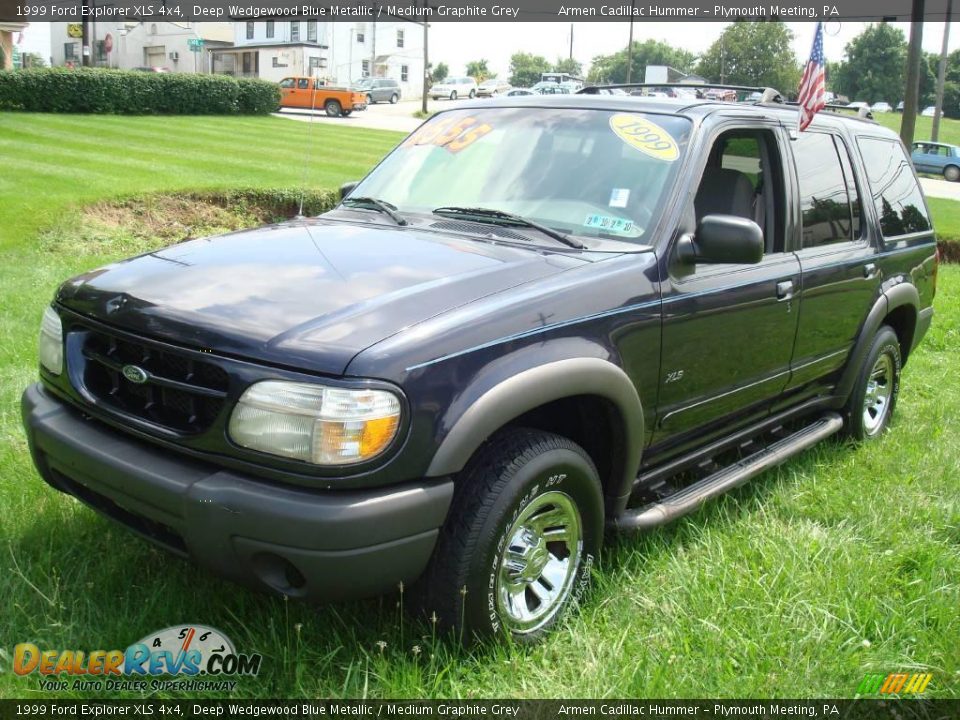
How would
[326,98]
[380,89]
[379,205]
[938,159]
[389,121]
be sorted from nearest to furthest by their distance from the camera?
[379,205] < [938,159] < [389,121] < [326,98] < [380,89]

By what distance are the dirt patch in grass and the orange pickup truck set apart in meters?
24.8

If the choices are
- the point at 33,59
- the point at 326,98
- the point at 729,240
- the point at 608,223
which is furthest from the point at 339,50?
the point at 729,240

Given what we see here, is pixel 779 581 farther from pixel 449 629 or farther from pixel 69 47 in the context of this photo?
pixel 69 47

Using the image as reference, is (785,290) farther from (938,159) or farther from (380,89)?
(380,89)

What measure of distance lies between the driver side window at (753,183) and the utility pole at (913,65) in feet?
41.9

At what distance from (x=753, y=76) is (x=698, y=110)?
74.1 meters

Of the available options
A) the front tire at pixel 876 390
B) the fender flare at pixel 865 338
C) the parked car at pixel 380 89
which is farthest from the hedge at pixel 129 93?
the fender flare at pixel 865 338

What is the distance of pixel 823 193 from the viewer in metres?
4.69

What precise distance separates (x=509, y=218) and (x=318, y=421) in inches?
60.6

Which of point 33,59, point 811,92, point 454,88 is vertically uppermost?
point 33,59

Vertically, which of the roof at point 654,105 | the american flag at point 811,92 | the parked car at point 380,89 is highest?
the parked car at point 380,89

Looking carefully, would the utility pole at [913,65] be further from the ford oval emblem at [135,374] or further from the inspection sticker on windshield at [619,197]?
the ford oval emblem at [135,374]

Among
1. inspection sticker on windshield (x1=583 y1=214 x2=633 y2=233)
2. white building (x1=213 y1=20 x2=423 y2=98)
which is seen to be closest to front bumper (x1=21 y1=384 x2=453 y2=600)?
inspection sticker on windshield (x1=583 y1=214 x2=633 y2=233)

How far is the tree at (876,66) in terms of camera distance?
267ft
